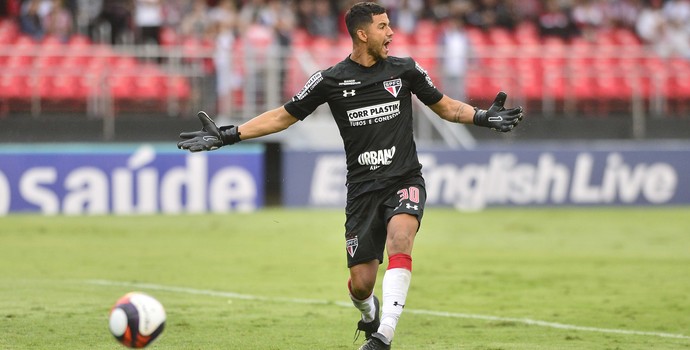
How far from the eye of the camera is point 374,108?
8406 mm

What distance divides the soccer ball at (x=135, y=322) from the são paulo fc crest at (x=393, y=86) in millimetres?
2227

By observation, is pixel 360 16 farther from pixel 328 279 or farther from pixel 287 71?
pixel 287 71

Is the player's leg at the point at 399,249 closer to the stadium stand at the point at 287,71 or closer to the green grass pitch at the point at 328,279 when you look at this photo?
the green grass pitch at the point at 328,279

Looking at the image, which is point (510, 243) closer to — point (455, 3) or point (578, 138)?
point (578, 138)

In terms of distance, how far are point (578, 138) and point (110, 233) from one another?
35.4ft

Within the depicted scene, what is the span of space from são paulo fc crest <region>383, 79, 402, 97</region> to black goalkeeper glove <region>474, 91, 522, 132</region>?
1.96 ft

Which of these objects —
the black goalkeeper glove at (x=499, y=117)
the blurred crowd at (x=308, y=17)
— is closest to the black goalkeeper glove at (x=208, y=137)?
the black goalkeeper glove at (x=499, y=117)

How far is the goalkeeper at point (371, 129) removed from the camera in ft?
27.4

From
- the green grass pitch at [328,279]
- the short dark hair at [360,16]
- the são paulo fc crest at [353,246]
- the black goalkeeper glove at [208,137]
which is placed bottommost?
the green grass pitch at [328,279]

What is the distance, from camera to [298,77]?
23.2 metres

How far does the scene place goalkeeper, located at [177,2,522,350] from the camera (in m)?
8.36

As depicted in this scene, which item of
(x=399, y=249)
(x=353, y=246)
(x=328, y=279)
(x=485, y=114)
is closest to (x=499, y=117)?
(x=485, y=114)

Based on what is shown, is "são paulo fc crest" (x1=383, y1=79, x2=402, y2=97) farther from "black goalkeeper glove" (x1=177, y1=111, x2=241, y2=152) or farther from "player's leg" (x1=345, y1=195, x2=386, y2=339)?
"black goalkeeper glove" (x1=177, y1=111, x2=241, y2=152)

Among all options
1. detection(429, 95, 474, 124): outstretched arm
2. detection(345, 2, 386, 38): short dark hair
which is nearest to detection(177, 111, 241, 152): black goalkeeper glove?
detection(345, 2, 386, 38): short dark hair
